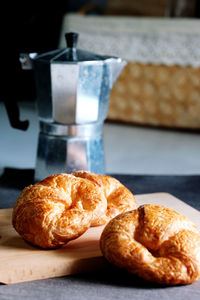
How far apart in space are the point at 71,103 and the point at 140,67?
1.73 metres

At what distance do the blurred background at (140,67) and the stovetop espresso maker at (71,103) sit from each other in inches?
35.9

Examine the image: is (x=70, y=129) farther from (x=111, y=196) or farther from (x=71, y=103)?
(x=111, y=196)

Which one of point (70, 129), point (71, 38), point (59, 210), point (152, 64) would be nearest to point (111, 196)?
point (59, 210)

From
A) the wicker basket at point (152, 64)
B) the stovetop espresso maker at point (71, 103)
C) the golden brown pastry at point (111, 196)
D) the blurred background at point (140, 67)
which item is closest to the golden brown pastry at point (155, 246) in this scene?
the golden brown pastry at point (111, 196)

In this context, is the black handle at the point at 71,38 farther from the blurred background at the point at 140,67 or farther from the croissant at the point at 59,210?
the blurred background at the point at 140,67

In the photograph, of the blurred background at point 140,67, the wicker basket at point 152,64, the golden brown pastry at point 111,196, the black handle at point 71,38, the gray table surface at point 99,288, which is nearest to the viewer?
the gray table surface at point 99,288

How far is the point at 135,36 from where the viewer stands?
293 cm

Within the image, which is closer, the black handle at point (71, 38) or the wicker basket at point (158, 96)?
the black handle at point (71, 38)

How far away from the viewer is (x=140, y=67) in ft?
9.80

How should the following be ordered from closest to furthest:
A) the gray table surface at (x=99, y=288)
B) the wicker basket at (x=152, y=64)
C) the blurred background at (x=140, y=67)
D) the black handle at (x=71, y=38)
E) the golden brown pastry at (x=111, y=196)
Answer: the gray table surface at (x=99, y=288) < the golden brown pastry at (x=111, y=196) < the black handle at (x=71, y=38) < the blurred background at (x=140, y=67) < the wicker basket at (x=152, y=64)

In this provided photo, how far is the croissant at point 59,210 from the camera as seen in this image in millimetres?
821

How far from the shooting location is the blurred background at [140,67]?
8.70 feet

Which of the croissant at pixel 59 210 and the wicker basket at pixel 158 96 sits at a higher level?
the croissant at pixel 59 210

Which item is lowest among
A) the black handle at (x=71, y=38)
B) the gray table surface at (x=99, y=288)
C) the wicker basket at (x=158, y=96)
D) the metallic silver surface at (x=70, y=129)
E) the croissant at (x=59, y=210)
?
the wicker basket at (x=158, y=96)
